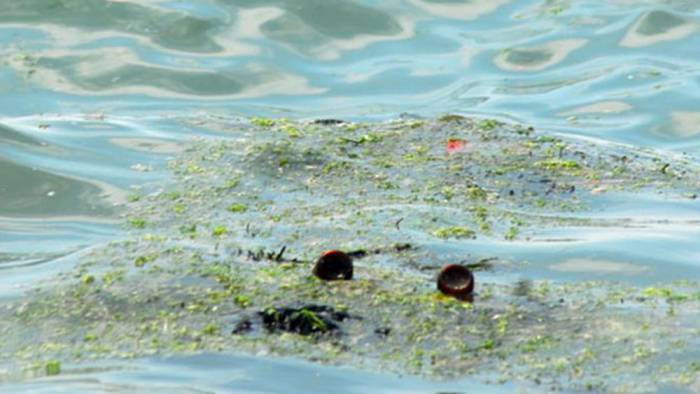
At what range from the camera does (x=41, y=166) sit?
8367 mm

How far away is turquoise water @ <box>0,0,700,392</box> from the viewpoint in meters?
8.50

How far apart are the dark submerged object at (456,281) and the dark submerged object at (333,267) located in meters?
0.37

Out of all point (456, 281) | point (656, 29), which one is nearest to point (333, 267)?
point (456, 281)

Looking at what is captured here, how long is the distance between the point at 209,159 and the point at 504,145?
5.33 feet

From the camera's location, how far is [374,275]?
6.04 meters

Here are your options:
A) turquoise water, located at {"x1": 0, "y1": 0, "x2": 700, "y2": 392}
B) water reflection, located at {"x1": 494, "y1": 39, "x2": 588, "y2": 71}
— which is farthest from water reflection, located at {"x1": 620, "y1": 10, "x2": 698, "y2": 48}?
water reflection, located at {"x1": 494, "y1": 39, "x2": 588, "y2": 71}

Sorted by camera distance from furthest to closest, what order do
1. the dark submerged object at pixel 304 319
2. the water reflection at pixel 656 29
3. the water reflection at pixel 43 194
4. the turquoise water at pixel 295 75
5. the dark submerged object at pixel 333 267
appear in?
the water reflection at pixel 656 29 < the turquoise water at pixel 295 75 < the water reflection at pixel 43 194 < the dark submerged object at pixel 333 267 < the dark submerged object at pixel 304 319

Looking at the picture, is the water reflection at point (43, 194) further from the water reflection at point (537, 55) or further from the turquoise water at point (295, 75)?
the water reflection at point (537, 55)

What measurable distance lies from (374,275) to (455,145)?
2520 mm

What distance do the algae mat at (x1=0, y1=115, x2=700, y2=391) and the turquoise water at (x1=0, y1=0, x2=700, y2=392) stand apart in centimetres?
51

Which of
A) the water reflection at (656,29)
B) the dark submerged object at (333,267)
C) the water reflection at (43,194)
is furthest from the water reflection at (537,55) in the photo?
the dark submerged object at (333,267)

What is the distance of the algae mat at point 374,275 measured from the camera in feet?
17.1

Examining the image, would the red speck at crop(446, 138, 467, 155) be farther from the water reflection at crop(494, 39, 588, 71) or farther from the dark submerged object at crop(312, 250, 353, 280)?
the water reflection at crop(494, 39, 588, 71)

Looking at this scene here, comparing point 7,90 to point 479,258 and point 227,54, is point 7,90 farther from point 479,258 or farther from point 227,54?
point 479,258
